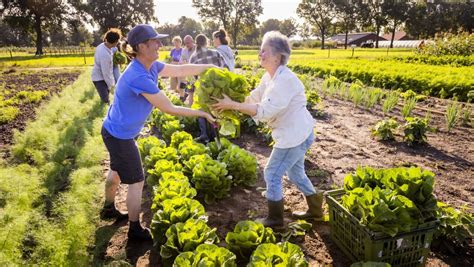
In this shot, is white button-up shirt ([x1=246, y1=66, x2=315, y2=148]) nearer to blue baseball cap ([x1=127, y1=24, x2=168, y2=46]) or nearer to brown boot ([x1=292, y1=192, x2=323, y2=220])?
brown boot ([x1=292, y1=192, x2=323, y2=220])

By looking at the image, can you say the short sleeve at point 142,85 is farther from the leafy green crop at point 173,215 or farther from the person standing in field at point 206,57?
the person standing in field at point 206,57

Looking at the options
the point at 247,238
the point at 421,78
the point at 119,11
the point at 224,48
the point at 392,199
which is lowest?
the point at 247,238

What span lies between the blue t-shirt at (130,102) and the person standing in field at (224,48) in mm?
3596

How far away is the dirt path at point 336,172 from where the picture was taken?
3.44 meters

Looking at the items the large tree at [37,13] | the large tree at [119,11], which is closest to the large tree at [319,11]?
the large tree at [119,11]

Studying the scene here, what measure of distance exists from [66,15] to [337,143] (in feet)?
186

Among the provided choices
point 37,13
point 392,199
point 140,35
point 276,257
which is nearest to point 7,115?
point 140,35

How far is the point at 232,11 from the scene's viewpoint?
245 feet

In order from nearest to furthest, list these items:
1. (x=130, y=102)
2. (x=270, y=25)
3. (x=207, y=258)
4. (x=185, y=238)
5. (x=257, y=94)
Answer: (x=207, y=258) → (x=185, y=238) → (x=130, y=102) → (x=257, y=94) → (x=270, y=25)

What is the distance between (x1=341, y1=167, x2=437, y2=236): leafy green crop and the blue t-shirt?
210cm

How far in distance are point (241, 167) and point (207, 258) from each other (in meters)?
2.26

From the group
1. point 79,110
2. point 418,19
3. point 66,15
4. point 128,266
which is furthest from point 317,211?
point 418,19

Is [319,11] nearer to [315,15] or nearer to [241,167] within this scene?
[315,15]

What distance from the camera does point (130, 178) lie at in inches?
136
